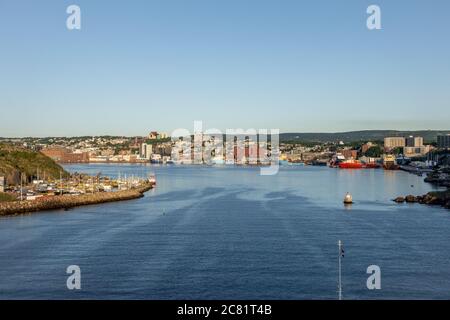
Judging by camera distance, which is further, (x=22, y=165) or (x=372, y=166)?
(x=372, y=166)

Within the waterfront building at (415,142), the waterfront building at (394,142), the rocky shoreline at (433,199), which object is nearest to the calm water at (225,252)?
the rocky shoreline at (433,199)

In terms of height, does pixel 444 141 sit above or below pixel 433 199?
above

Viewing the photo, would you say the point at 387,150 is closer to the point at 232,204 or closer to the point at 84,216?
the point at 232,204

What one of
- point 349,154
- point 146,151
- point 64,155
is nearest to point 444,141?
point 349,154

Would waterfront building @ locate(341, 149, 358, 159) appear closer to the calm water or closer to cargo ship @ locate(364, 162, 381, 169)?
cargo ship @ locate(364, 162, 381, 169)

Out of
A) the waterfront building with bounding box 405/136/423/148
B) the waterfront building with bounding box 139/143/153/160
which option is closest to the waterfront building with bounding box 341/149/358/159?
the waterfront building with bounding box 405/136/423/148

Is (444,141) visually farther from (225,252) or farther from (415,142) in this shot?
(225,252)
